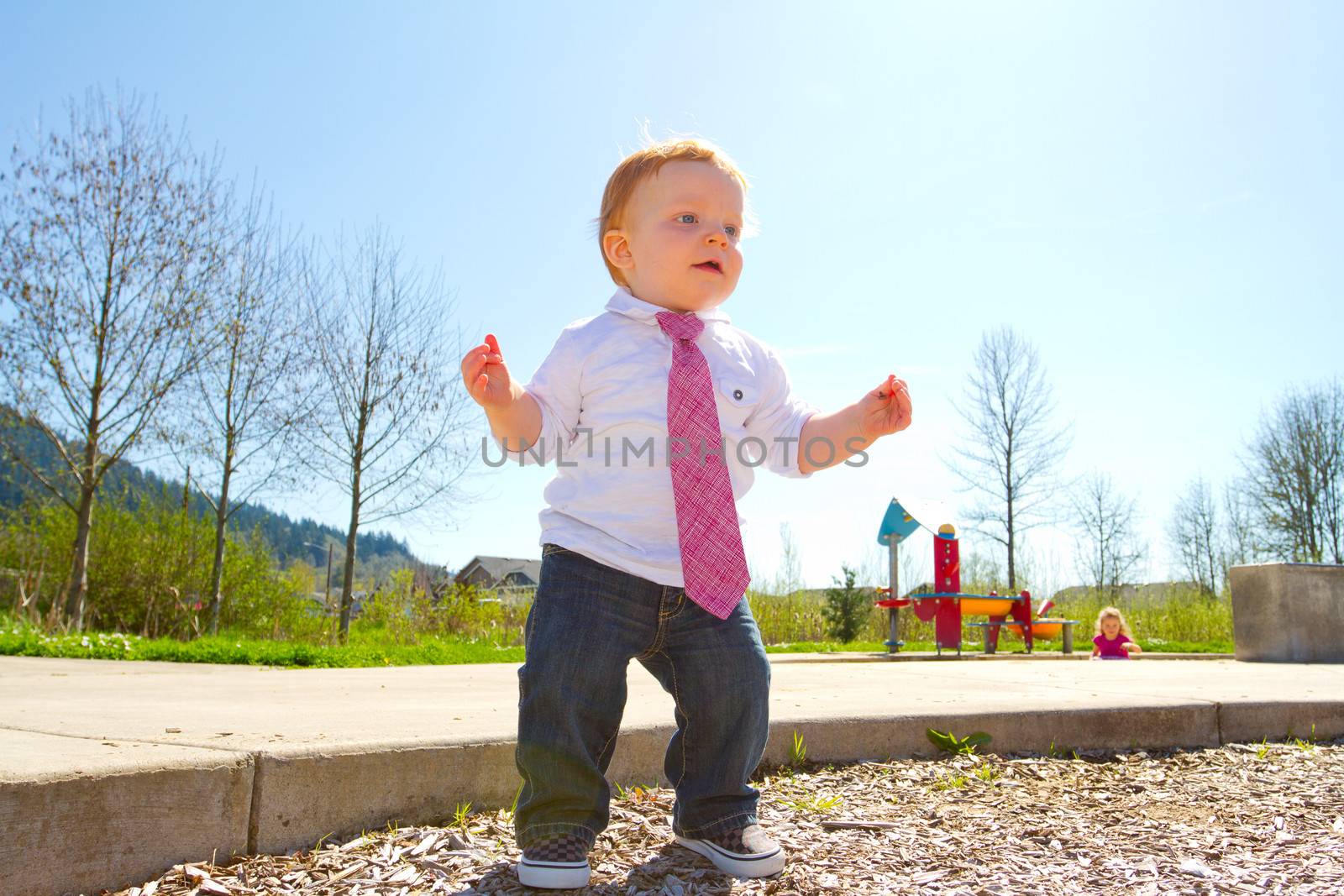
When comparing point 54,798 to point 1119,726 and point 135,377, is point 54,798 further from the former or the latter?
point 135,377

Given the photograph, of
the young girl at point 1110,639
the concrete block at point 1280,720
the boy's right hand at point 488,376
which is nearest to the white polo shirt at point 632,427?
the boy's right hand at point 488,376

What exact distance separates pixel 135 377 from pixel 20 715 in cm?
808

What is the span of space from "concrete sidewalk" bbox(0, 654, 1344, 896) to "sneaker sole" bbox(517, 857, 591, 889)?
1.30 ft

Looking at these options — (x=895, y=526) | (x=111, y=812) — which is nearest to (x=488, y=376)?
(x=111, y=812)

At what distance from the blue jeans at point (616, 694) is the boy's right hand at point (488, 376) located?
0.31 meters

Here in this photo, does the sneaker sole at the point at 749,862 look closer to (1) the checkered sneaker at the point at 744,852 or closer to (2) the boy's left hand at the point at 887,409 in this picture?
(1) the checkered sneaker at the point at 744,852

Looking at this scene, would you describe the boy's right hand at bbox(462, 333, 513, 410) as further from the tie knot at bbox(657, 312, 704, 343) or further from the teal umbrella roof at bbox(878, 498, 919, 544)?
the teal umbrella roof at bbox(878, 498, 919, 544)

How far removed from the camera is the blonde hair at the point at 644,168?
206 cm

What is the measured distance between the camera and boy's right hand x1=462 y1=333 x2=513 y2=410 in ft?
5.75

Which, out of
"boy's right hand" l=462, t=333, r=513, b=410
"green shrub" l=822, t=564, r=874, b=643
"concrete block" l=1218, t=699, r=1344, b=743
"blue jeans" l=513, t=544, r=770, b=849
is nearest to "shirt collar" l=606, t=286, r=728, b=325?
"boy's right hand" l=462, t=333, r=513, b=410

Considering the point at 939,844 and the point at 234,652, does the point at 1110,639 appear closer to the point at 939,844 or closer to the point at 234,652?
the point at 234,652

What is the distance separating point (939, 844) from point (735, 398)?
3.32 feet

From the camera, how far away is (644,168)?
207cm

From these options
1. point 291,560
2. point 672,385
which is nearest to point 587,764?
point 672,385
